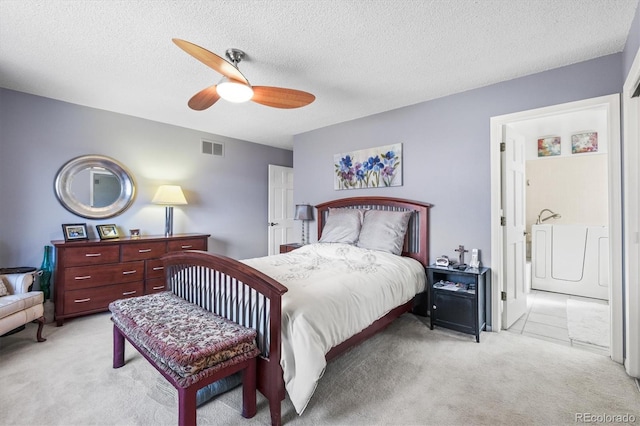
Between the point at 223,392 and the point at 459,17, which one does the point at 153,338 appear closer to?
the point at 223,392

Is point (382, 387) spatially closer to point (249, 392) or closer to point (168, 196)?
point (249, 392)

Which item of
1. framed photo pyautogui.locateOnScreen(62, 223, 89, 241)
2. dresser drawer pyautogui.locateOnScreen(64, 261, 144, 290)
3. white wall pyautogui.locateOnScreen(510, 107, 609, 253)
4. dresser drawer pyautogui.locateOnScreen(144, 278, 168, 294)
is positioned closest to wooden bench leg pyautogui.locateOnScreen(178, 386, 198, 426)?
dresser drawer pyautogui.locateOnScreen(144, 278, 168, 294)

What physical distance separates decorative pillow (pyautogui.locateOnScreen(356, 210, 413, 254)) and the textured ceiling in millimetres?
1411

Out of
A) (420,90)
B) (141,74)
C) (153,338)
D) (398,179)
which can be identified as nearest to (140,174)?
(141,74)

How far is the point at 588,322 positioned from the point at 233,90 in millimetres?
4302

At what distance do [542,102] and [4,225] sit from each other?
225 inches

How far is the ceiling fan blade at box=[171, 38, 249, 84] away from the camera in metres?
1.76

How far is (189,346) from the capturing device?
4.96 ft

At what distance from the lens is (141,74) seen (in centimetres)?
279

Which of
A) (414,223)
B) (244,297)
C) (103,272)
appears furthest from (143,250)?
(414,223)

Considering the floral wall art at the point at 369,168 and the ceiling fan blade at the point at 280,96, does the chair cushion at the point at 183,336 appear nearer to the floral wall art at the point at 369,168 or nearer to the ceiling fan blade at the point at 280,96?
the ceiling fan blade at the point at 280,96

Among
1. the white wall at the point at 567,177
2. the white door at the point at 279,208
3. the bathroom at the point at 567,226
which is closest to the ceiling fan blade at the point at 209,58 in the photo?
the bathroom at the point at 567,226

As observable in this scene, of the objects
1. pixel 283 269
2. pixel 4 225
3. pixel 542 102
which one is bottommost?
pixel 283 269

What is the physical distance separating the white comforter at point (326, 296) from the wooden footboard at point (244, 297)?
0.30 ft
